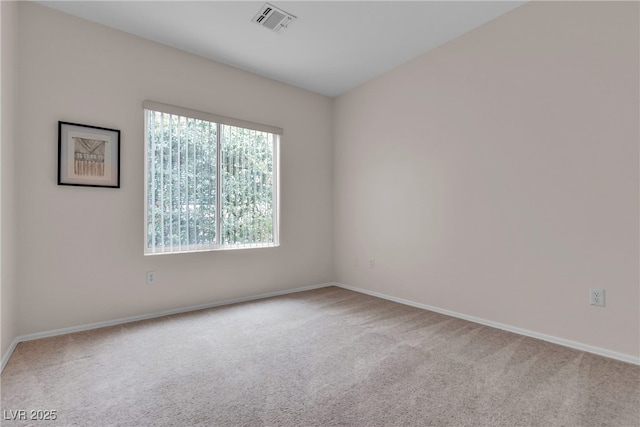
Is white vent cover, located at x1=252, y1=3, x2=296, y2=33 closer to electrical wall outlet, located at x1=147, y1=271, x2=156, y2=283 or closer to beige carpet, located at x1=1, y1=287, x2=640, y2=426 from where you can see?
electrical wall outlet, located at x1=147, y1=271, x2=156, y2=283

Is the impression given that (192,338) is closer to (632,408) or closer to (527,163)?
(632,408)

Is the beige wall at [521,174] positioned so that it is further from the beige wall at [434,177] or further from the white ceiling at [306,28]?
the white ceiling at [306,28]

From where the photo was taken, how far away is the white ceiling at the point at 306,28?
2697 mm

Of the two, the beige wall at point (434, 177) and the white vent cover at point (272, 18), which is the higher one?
the white vent cover at point (272, 18)

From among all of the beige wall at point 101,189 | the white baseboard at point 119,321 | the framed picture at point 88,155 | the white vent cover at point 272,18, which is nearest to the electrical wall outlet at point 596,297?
the white baseboard at point 119,321

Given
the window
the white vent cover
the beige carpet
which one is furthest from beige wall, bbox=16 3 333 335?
the white vent cover

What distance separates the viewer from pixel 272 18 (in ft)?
9.36

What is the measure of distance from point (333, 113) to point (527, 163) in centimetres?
282

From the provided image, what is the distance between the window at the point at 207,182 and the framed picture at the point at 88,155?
0.97ft

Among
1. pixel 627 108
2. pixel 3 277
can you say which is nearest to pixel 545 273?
pixel 627 108

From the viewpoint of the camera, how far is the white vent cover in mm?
2738

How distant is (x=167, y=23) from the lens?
9.57 ft

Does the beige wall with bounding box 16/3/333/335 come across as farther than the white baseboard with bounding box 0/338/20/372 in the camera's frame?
Yes

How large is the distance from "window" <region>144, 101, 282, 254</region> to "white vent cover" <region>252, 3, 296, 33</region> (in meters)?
1.15
